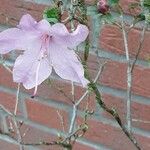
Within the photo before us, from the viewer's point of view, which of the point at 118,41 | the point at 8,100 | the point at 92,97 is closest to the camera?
the point at 118,41

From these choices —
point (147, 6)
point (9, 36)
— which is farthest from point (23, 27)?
point (147, 6)

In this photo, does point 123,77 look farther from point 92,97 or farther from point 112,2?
point 112,2

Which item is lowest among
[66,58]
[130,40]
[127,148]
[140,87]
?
[127,148]

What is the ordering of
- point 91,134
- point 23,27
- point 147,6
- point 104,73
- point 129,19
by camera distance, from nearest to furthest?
point 23,27, point 147,6, point 129,19, point 104,73, point 91,134

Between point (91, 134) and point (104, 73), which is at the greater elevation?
point (104, 73)

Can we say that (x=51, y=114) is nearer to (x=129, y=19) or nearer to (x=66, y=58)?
(x=129, y=19)

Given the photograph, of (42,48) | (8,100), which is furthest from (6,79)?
(42,48)

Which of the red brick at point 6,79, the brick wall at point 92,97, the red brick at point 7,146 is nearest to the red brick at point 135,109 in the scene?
the brick wall at point 92,97

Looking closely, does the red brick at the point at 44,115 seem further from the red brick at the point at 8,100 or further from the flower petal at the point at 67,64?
the flower petal at the point at 67,64
